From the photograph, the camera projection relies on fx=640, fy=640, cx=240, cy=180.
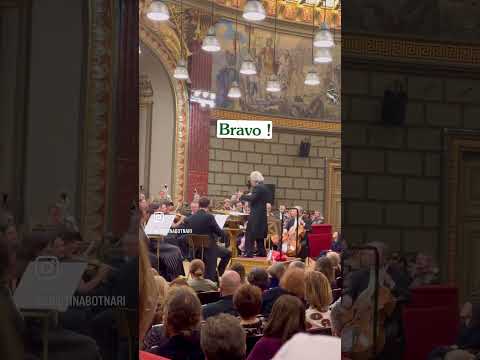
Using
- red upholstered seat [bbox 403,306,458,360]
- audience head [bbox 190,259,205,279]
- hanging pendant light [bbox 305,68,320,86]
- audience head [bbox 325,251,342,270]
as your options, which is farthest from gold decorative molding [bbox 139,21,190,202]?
red upholstered seat [bbox 403,306,458,360]

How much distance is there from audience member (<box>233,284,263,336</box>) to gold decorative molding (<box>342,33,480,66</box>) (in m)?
1.87

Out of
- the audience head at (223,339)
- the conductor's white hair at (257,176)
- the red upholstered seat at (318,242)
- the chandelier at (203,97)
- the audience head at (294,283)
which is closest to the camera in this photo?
the audience head at (223,339)

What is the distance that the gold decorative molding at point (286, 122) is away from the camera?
6.61 m

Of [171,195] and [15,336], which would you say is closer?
[15,336]

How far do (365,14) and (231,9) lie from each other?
16.9ft

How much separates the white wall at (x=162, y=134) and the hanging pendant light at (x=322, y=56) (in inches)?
80.7

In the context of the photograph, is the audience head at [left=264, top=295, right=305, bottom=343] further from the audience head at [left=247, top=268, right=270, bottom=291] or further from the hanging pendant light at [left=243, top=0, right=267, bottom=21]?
the hanging pendant light at [left=243, top=0, right=267, bottom=21]

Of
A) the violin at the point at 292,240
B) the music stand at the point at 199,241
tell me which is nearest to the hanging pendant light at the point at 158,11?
the music stand at the point at 199,241

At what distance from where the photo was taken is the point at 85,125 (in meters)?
2.55

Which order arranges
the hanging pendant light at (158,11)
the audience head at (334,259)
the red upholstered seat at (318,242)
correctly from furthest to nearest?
the red upholstered seat at (318,242)
the hanging pendant light at (158,11)
the audience head at (334,259)

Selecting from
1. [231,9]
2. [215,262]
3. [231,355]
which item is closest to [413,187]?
[231,355]

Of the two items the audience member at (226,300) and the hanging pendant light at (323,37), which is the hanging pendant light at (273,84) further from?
the audience member at (226,300)

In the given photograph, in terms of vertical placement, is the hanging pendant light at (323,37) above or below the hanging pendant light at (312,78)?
above

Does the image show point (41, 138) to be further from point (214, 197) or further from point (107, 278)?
point (214, 197)
